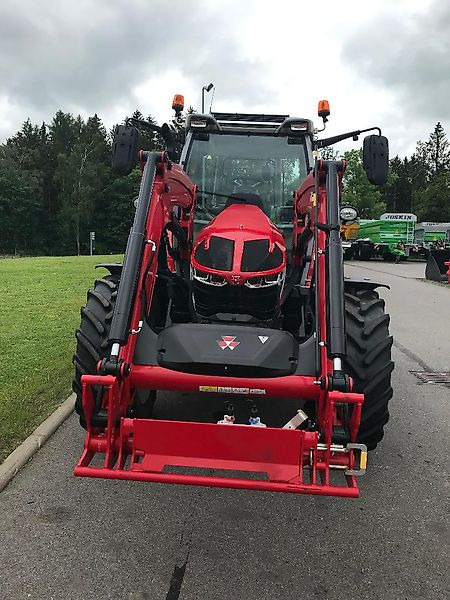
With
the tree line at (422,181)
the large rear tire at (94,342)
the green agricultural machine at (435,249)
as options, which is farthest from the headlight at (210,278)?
the tree line at (422,181)

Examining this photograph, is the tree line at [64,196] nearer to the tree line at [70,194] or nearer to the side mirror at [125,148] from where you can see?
the tree line at [70,194]

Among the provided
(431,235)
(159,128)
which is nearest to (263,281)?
(159,128)

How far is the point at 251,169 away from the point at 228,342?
2519mm

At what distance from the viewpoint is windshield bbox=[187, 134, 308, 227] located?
5.05 m

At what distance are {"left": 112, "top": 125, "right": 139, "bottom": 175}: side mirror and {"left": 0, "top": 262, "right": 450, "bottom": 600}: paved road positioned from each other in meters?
2.11

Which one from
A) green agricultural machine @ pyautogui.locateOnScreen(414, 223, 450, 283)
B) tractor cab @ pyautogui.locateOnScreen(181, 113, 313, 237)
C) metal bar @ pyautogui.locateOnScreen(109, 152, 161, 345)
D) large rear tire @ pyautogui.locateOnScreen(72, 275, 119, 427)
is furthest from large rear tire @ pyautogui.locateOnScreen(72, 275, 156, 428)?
green agricultural machine @ pyautogui.locateOnScreen(414, 223, 450, 283)

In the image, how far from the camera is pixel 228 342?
122 inches

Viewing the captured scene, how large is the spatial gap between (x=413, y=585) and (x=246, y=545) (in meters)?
0.86

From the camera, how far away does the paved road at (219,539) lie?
263 cm

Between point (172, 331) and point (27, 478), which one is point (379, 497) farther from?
point (27, 478)

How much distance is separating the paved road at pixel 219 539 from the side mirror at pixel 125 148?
211 cm

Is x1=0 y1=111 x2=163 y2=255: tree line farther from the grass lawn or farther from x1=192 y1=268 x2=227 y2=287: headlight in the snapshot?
x1=192 y1=268 x2=227 y2=287: headlight

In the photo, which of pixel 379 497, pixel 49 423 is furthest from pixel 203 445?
pixel 49 423

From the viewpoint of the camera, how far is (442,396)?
5734 millimetres
